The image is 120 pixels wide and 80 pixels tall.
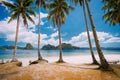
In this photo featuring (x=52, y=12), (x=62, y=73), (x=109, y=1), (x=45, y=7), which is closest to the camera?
(x=62, y=73)

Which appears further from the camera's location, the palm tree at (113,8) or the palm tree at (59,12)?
the palm tree at (59,12)

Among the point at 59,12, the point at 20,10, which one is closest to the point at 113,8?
the point at 59,12

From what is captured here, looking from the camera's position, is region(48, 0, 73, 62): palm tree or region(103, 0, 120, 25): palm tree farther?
region(48, 0, 73, 62): palm tree

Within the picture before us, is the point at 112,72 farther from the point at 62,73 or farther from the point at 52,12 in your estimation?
the point at 52,12

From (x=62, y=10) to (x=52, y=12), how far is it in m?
2.04

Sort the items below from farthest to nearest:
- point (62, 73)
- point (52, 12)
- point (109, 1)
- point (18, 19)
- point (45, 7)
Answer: point (45, 7) < point (52, 12) < point (18, 19) < point (109, 1) < point (62, 73)

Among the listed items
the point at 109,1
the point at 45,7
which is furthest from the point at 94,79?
the point at 45,7

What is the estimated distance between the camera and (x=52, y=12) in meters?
30.6

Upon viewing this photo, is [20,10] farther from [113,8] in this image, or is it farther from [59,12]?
[113,8]

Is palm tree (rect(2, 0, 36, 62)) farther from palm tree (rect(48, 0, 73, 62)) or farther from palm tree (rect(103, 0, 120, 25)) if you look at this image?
palm tree (rect(103, 0, 120, 25))

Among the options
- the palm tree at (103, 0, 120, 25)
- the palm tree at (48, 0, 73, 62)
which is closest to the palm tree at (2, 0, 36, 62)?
the palm tree at (48, 0, 73, 62)

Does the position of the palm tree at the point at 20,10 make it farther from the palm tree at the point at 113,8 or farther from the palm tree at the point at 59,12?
the palm tree at the point at 113,8

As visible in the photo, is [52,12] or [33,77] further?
[52,12]

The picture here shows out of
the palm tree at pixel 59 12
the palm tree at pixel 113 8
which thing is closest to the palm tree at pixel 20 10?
the palm tree at pixel 59 12
